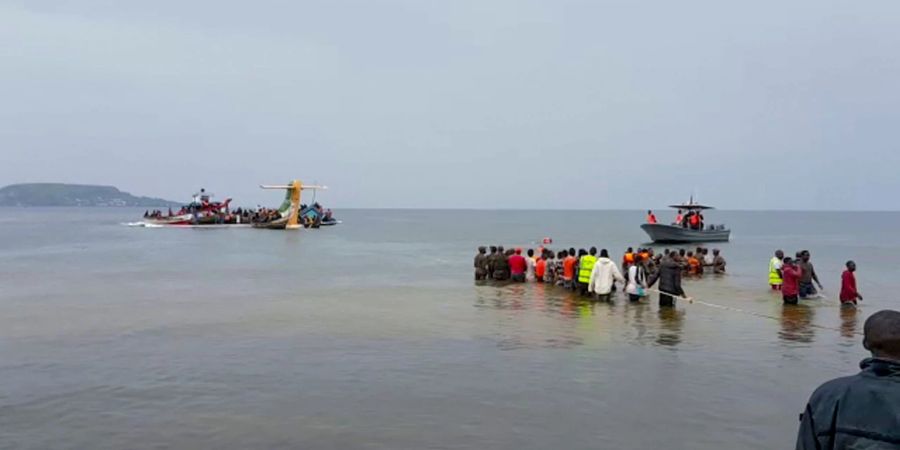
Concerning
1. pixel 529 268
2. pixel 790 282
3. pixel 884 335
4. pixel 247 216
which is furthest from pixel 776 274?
pixel 247 216

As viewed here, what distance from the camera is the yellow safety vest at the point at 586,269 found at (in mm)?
20141

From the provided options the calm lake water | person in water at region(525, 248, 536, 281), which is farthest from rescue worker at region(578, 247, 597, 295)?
person in water at region(525, 248, 536, 281)

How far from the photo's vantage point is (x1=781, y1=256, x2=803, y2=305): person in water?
60.9 ft

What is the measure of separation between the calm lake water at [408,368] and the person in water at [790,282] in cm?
49

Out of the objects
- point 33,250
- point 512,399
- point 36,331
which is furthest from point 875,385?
point 33,250

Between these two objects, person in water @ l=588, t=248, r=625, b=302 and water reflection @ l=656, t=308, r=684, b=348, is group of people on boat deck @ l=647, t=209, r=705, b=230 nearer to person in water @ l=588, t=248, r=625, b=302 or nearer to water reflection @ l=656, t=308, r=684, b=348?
person in water @ l=588, t=248, r=625, b=302

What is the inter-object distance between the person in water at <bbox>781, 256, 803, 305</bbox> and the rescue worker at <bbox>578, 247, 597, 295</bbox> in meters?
4.83

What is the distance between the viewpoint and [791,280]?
18703 mm

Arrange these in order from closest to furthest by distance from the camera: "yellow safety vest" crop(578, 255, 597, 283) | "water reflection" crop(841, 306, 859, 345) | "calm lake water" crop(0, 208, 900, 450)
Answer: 1. "calm lake water" crop(0, 208, 900, 450)
2. "water reflection" crop(841, 306, 859, 345)
3. "yellow safety vest" crop(578, 255, 597, 283)

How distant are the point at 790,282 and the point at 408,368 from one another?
11.8 metres

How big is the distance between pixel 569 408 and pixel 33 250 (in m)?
46.2

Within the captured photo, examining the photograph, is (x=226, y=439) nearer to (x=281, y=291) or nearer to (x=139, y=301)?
(x=139, y=301)

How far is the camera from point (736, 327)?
15.5 metres

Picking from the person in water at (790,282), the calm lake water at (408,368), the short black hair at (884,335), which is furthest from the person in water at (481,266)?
the short black hair at (884,335)
